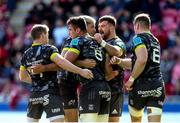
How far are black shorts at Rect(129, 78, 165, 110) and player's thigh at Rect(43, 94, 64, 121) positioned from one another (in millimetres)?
1158

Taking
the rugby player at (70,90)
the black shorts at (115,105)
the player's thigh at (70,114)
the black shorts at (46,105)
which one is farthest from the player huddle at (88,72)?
the black shorts at (115,105)

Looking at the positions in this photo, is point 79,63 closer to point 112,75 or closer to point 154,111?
point 112,75

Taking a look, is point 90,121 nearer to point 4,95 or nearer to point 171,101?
point 171,101

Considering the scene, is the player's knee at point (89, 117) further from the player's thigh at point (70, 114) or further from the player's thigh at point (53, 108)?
the player's thigh at point (70, 114)

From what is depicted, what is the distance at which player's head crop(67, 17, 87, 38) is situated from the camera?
9.77 m

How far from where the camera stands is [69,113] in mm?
10516

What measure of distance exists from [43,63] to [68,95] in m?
0.97

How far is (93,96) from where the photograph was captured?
9609 millimetres

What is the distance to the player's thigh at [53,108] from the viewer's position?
9.67 m

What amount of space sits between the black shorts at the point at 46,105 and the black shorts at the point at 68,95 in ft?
2.22

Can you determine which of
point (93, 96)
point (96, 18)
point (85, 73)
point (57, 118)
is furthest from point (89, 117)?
point (96, 18)

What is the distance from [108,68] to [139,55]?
1.80 feet

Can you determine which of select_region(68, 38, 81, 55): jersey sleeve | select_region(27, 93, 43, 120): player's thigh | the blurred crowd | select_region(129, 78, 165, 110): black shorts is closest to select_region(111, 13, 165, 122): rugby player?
select_region(129, 78, 165, 110): black shorts

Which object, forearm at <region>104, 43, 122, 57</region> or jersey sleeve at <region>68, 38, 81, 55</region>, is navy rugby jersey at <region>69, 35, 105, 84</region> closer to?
jersey sleeve at <region>68, 38, 81, 55</region>
